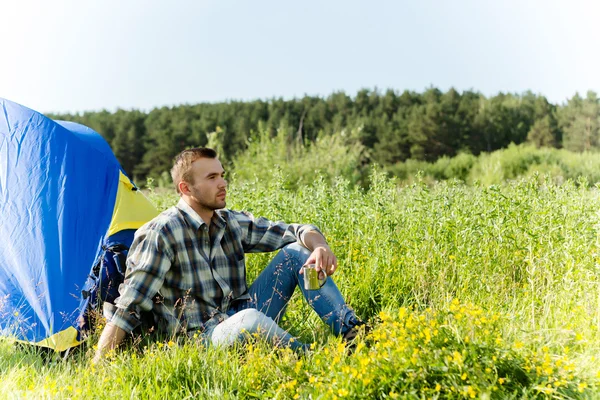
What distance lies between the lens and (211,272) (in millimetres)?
3488

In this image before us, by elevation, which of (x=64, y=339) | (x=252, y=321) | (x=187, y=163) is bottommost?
(x=64, y=339)

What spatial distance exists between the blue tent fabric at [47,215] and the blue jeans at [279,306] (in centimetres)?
108

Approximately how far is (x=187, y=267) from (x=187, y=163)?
0.56 m

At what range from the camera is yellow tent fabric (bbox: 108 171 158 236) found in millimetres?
4043

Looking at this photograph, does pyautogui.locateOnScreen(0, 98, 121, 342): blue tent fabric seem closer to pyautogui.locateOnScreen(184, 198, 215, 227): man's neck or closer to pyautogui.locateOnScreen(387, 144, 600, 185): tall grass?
pyautogui.locateOnScreen(184, 198, 215, 227): man's neck

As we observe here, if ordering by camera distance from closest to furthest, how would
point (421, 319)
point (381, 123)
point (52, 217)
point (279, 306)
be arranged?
point (421, 319) → point (279, 306) → point (52, 217) → point (381, 123)

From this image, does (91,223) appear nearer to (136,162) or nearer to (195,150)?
(195,150)

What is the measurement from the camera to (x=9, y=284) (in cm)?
414

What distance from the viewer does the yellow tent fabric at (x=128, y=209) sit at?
13.3 feet

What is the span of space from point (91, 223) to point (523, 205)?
2.90 m

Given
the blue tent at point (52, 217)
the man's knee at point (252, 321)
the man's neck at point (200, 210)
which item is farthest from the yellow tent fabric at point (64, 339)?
the man's knee at point (252, 321)

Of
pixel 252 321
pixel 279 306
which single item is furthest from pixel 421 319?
pixel 279 306

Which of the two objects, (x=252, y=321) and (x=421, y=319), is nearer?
(x=421, y=319)

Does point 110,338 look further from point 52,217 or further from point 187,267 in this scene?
point 52,217
